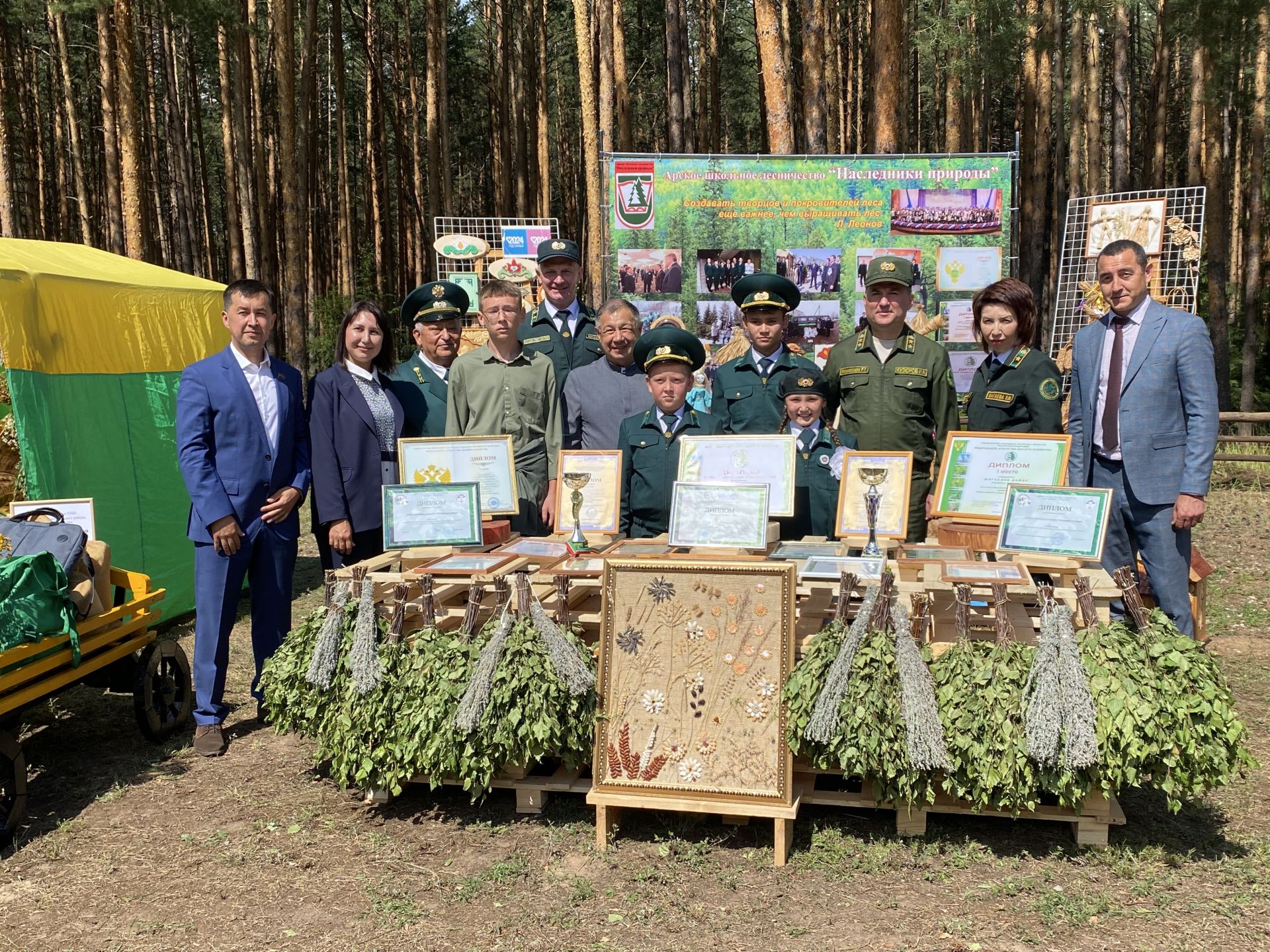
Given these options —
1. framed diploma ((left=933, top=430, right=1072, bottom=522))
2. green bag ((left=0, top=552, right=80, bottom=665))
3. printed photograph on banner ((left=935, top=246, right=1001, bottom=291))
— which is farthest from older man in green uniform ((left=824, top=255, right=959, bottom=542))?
green bag ((left=0, top=552, right=80, bottom=665))

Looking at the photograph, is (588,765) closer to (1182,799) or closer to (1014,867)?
(1014,867)

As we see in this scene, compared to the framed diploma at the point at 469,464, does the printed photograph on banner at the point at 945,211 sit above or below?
above

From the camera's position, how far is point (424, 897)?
3289mm

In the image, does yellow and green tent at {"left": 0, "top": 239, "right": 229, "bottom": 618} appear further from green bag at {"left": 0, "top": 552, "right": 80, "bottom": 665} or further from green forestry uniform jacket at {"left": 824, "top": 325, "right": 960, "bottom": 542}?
green forestry uniform jacket at {"left": 824, "top": 325, "right": 960, "bottom": 542}

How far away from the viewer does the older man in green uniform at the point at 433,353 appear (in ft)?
17.4

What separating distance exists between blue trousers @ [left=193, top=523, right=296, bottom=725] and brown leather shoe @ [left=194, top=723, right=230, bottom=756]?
0.05 m

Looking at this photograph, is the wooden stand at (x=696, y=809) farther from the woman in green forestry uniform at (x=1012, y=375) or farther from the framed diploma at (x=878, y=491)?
the woman in green forestry uniform at (x=1012, y=375)

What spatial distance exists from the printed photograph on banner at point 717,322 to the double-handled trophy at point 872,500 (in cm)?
384

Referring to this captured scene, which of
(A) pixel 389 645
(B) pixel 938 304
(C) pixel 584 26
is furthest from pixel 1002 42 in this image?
(A) pixel 389 645

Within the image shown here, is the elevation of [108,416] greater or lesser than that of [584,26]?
lesser

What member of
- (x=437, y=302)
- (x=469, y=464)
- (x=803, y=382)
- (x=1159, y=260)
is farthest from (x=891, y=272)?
(x=1159, y=260)

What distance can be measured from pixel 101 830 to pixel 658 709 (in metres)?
2.24

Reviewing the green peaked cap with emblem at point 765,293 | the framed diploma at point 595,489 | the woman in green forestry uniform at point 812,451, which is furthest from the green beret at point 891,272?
the framed diploma at point 595,489

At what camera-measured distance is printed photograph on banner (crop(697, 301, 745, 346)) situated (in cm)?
778
